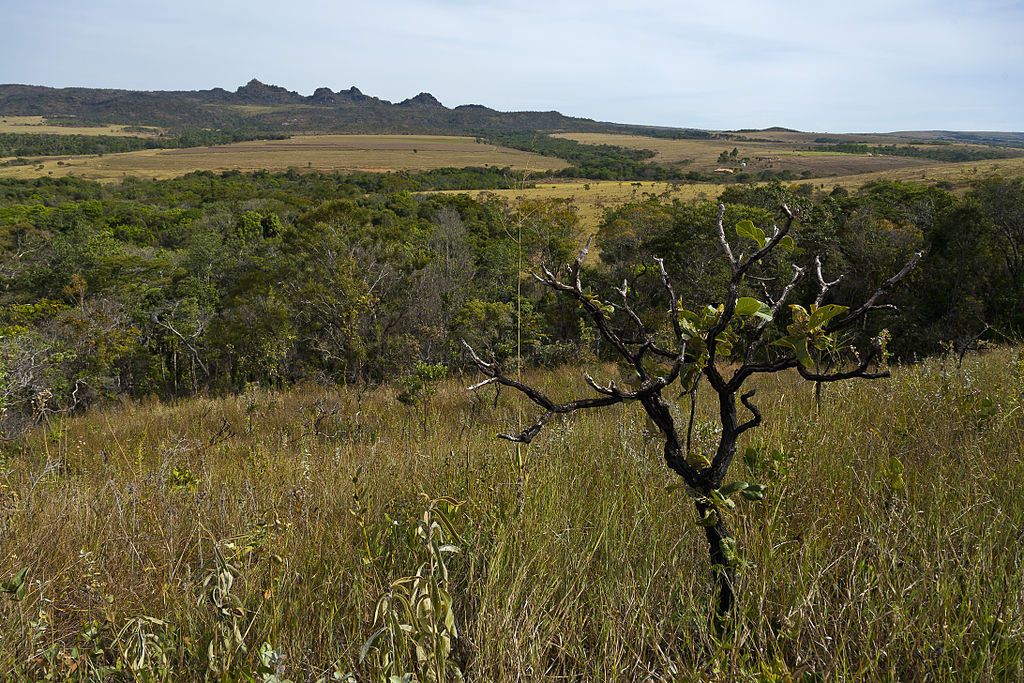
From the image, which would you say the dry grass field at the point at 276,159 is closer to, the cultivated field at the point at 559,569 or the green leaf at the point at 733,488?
the cultivated field at the point at 559,569

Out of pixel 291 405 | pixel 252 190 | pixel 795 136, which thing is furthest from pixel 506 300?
pixel 795 136

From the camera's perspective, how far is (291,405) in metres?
8.47

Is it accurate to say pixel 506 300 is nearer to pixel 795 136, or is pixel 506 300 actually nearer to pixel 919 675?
pixel 919 675

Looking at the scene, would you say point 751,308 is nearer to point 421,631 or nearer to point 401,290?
point 421,631

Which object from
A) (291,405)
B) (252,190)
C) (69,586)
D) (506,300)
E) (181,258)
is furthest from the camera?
(252,190)

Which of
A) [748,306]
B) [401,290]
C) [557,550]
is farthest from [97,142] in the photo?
[748,306]

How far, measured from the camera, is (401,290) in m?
19.7

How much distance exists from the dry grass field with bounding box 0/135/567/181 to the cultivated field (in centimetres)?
7776

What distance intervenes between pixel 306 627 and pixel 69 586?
2.85 ft

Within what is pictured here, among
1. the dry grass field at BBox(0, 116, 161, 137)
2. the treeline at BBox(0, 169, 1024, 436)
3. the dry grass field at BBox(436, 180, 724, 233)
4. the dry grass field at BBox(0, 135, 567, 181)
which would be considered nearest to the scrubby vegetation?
the treeline at BBox(0, 169, 1024, 436)

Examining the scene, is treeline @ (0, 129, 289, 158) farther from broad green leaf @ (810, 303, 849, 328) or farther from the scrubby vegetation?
broad green leaf @ (810, 303, 849, 328)

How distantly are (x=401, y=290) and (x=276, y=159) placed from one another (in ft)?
341

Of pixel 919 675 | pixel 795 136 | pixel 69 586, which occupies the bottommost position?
pixel 69 586

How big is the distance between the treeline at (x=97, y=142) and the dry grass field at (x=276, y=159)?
318 inches
